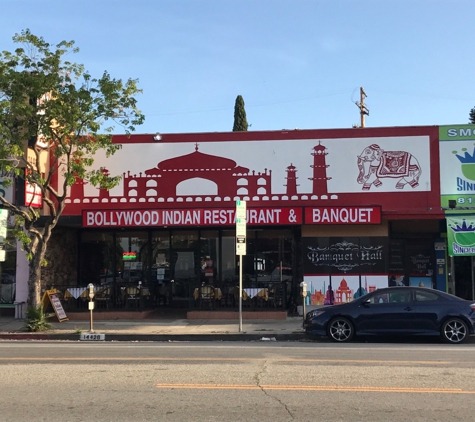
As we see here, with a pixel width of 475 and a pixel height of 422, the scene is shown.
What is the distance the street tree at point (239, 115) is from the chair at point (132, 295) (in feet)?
85.7

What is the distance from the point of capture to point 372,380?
8688mm

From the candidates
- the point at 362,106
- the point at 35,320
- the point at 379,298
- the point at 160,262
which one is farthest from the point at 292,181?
the point at 362,106

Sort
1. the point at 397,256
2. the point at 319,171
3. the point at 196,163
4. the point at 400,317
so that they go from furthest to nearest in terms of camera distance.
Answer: the point at 397,256, the point at 196,163, the point at 319,171, the point at 400,317

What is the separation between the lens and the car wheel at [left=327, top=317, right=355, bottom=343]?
14273 mm

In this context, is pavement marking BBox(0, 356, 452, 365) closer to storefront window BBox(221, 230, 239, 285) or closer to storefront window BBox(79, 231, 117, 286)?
storefront window BBox(221, 230, 239, 285)

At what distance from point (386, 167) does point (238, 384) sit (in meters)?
12.3

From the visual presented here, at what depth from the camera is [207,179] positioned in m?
19.7

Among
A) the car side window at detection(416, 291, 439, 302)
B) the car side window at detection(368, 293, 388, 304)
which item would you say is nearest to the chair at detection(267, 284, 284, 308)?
the car side window at detection(368, 293, 388, 304)

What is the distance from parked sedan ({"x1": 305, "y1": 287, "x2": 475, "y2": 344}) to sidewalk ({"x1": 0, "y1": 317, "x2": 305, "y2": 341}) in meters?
1.34

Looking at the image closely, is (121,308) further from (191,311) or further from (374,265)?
(374,265)

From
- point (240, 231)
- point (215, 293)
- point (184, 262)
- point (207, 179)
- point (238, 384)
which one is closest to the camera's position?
point (238, 384)

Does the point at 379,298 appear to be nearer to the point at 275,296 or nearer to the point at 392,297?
the point at 392,297

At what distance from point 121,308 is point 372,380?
41.7 ft

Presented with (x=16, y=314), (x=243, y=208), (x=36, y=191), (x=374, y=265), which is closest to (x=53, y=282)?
(x=16, y=314)
